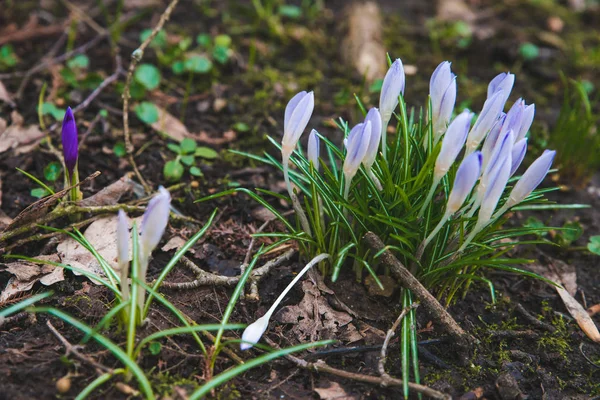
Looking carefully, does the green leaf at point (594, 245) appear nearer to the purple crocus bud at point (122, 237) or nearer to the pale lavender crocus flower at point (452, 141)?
the pale lavender crocus flower at point (452, 141)

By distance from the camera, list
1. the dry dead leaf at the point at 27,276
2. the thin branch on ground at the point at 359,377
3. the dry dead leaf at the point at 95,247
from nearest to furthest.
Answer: the thin branch on ground at the point at 359,377 → the dry dead leaf at the point at 27,276 → the dry dead leaf at the point at 95,247

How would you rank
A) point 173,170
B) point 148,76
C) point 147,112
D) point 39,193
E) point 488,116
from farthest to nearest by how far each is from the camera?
1. point 148,76
2. point 147,112
3. point 173,170
4. point 39,193
5. point 488,116

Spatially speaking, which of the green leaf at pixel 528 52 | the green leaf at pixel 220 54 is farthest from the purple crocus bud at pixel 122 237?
the green leaf at pixel 528 52

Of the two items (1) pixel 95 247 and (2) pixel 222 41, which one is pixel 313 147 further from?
(2) pixel 222 41

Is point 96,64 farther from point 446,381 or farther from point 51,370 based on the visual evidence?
point 446,381

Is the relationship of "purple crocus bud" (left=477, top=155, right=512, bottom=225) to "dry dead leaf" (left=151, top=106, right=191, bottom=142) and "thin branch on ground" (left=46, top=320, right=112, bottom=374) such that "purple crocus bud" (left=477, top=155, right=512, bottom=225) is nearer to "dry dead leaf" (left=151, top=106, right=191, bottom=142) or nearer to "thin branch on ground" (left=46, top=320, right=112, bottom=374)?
"thin branch on ground" (left=46, top=320, right=112, bottom=374)

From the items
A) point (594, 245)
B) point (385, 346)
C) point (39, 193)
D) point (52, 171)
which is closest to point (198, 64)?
point (52, 171)

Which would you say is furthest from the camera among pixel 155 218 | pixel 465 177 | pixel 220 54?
pixel 220 54
